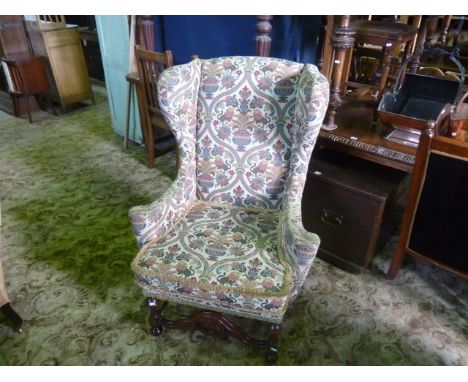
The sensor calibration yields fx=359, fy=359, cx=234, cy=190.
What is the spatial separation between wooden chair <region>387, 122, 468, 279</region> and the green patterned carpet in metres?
0.25

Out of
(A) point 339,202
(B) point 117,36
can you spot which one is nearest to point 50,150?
(B) point 117,36

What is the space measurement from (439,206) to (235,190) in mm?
801

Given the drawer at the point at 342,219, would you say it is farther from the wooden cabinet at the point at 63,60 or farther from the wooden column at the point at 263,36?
the wooden cabinet at the point at 63,60

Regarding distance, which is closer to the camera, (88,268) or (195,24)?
(88,268)

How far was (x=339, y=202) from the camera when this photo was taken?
1602 mm

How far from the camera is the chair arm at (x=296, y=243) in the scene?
1132mm

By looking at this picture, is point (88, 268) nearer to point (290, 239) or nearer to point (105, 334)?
point (105, 334)

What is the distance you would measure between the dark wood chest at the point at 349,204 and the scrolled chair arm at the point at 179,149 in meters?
0.57

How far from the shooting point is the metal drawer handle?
165 cm

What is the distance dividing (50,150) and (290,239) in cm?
262

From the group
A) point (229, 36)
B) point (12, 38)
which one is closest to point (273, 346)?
point (229, 36)

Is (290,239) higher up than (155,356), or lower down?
higher up

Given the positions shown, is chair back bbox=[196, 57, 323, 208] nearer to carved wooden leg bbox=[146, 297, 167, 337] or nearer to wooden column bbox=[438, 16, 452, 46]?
carved wooden leg bbox=[146, 297, 167, 337]

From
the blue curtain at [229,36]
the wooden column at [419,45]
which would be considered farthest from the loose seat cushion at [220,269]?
the wooden column at [419,45]
